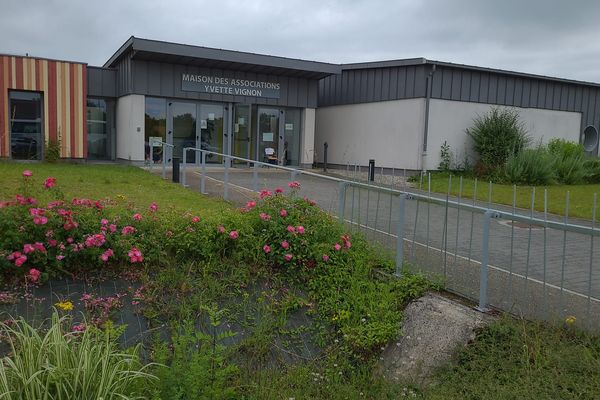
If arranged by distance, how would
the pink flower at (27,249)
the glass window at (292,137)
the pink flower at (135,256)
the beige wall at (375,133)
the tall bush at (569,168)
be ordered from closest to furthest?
the pink flower at (27,249) → the pink flower at (135,256) → the tall bush at (569,168) → the beige wall at (375,133) → the glass window at (292,137)

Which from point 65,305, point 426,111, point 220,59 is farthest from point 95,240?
point 426,111

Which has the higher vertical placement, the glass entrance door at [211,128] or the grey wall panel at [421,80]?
the grey wall panel at [421,80]

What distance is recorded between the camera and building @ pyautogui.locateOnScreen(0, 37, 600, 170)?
63.9 feet

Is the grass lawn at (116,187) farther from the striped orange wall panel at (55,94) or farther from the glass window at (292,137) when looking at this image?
the glass window at (292,137)

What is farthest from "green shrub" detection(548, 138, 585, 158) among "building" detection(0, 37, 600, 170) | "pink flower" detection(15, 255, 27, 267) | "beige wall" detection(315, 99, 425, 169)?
"pink flower" detection(15, 255, 27, 267)

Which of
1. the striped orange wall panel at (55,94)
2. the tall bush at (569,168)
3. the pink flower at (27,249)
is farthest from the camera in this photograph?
the striped orange wall panel at (55,94)

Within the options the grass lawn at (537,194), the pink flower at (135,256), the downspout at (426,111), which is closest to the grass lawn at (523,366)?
the pink flower at (135,256)

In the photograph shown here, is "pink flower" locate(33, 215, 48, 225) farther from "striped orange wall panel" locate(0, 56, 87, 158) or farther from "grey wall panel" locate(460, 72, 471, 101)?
"grey wall panel" locate(460, 72, 471, 101)

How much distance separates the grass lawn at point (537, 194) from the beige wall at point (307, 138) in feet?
17.4

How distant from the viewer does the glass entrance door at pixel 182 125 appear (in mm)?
20422

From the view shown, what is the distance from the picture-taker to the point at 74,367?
10.7ft

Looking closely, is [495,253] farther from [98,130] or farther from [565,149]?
[98,130]

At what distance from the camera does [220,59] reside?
19.3 meters

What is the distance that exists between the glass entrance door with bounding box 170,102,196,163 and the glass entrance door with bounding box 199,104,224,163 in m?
0.33
